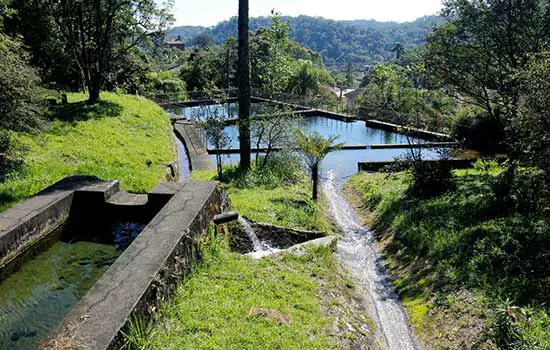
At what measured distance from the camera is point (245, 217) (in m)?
8.03

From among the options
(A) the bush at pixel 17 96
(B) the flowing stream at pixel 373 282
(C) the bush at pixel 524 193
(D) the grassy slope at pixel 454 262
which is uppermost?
(A) the bush at pixel 17 96

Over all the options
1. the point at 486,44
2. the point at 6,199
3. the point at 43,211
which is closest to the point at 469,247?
the point at 486,44

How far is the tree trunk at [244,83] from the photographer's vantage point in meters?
11.9

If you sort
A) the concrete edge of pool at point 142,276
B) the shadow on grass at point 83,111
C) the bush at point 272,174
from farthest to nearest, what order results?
Result: the shadow on grass at point 83,111
the bush at point 272,174
the concrete edge of pool at point 142,276

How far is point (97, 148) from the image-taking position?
41.5 ft

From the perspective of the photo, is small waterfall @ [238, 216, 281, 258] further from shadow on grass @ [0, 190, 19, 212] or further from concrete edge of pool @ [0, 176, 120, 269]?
shadow on grass @ [0, 190, 19, 212]

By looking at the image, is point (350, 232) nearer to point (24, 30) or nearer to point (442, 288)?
point (442, 288)

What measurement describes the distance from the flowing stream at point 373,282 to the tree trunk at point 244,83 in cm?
286

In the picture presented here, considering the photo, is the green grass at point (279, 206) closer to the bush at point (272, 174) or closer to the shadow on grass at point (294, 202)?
the shadow on grass at point (294, 202)

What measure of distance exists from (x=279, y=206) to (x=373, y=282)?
2.67m

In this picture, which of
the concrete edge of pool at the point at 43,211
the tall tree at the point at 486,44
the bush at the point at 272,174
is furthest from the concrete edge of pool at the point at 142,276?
the tall tree at the point at 486,44

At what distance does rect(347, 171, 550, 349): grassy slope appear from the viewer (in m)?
5.37

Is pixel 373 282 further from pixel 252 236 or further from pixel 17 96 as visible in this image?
pixel 17 96

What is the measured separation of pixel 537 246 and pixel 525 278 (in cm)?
89
